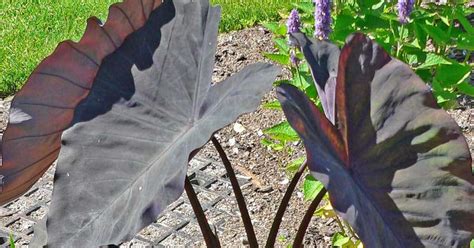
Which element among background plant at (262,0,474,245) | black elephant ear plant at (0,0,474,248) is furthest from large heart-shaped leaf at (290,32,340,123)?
background plant at (262,0,474,245)

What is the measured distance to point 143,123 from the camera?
173 centimetres

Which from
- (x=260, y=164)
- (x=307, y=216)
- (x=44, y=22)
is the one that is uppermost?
(x=44, y=22)

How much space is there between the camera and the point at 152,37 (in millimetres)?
1803

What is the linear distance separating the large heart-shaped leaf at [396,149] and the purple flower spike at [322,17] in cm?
94

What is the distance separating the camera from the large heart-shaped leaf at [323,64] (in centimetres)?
163

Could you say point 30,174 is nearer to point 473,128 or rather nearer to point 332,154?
point 332,154

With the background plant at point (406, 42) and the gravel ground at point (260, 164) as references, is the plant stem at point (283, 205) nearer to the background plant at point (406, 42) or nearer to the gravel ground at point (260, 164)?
the background plant at point (406, 42)

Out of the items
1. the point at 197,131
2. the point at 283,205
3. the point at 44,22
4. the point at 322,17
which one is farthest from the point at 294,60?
the point at 44,22

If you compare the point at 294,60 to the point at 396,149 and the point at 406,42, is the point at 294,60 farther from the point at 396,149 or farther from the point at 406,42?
the point at 396,149

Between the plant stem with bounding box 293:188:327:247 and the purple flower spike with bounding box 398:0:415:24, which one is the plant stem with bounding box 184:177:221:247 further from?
the purple flower spike with bounding box 398:0:415:24

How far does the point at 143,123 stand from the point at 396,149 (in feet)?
1.58

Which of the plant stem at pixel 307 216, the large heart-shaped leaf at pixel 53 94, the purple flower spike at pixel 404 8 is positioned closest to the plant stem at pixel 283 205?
the plant stem at pixel 307 216

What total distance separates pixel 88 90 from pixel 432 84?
140 centimetres

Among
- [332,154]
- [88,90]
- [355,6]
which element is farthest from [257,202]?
[332,154]
